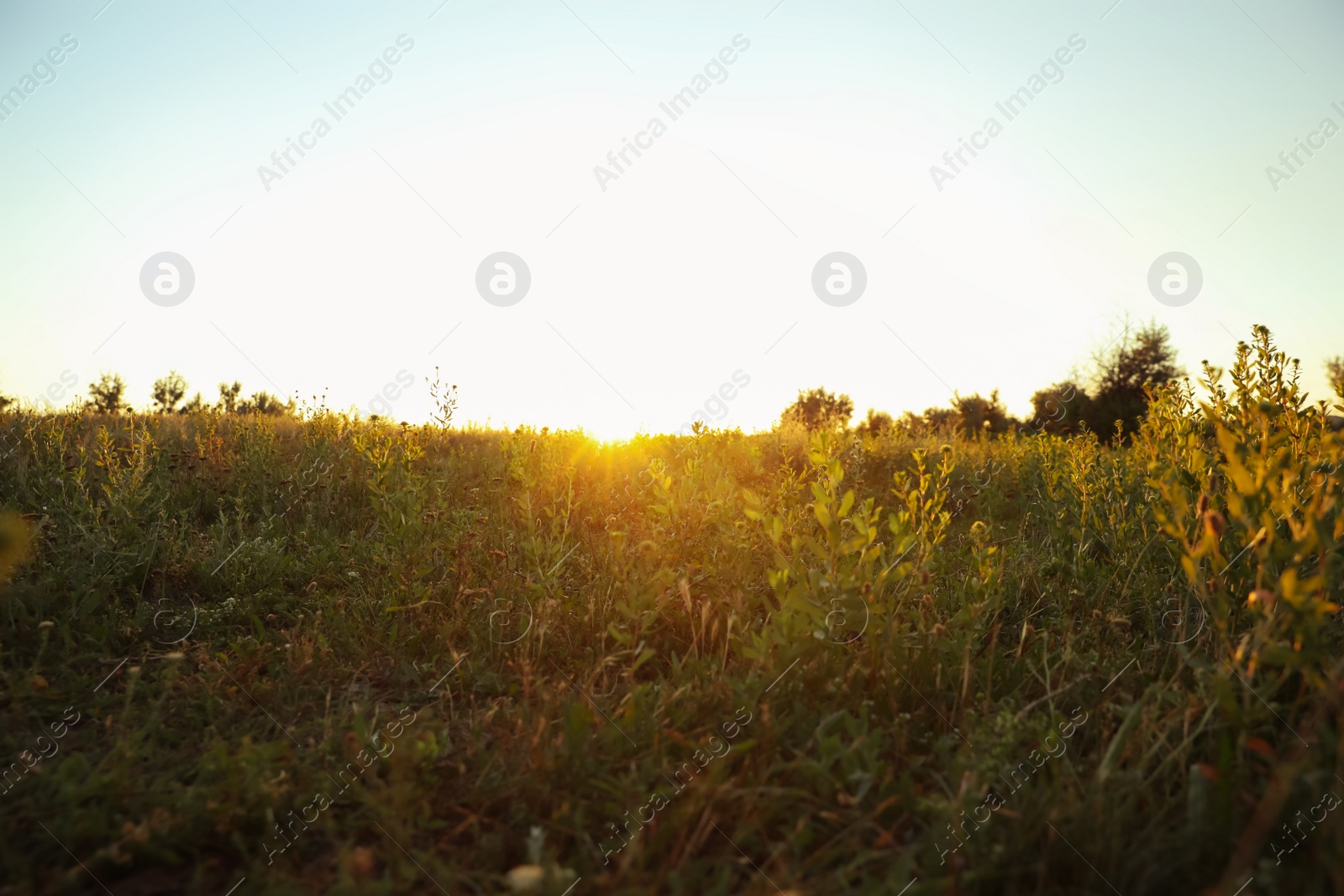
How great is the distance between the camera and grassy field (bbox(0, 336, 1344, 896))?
5.63 feet

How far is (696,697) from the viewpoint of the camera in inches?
98.8

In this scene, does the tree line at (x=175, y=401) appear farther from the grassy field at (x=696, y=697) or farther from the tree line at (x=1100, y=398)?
the tree line at (x=1100, y=398)

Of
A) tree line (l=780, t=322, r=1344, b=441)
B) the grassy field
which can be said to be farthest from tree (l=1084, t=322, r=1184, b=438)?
the grassy field

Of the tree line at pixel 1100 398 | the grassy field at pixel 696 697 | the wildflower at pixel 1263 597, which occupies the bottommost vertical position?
the grassy field at pixel 696 697

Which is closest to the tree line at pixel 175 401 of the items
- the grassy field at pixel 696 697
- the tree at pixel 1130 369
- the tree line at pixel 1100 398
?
the grassy field at pixel 696 697

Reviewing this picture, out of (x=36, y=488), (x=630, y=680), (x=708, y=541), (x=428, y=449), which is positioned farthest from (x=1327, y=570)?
(x=428, y=449)

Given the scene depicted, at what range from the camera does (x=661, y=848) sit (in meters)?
1.80

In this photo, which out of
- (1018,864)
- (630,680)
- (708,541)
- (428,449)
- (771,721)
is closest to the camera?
(1018,864)

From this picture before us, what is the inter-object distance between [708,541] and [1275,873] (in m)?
3.09

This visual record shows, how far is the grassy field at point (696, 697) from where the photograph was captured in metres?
1.71

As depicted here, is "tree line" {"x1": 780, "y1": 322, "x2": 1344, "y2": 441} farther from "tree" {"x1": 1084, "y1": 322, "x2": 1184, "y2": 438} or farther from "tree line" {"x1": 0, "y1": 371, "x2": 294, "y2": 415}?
Result: "tree line" {"x1": 0, "y1": 371, "x2": 294, "y2": 415}

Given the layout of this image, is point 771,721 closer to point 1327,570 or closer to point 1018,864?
point 1018,864

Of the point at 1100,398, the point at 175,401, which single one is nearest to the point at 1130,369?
the point at 1100,398

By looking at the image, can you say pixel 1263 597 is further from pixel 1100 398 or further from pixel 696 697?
pixel 1100 398
